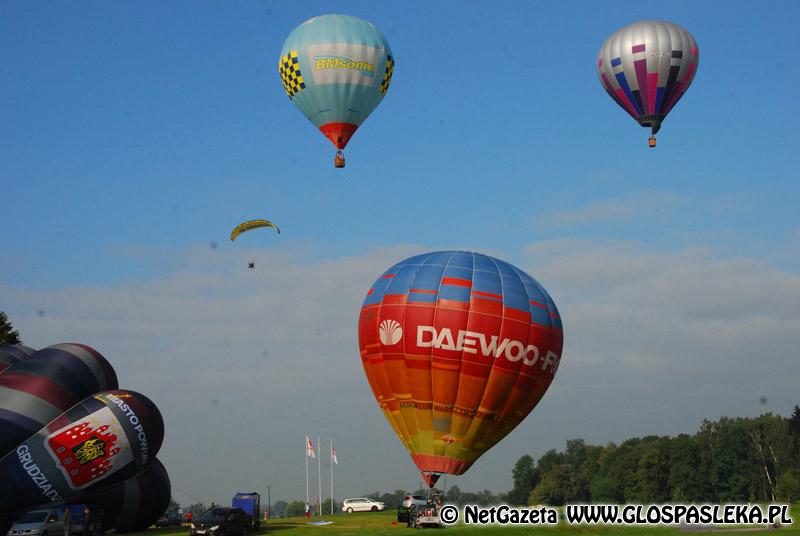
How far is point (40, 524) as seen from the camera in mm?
38125

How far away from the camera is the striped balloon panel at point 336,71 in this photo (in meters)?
56.3

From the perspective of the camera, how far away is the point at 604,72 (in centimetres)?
6469

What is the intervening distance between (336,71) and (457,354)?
736 inches

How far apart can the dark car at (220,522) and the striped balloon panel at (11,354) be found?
12.6 metres

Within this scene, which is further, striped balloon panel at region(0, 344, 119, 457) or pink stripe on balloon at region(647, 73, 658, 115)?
pink stripe on balloon at region(647, 73, 658, 115)

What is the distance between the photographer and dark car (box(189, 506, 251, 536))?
40.0 m

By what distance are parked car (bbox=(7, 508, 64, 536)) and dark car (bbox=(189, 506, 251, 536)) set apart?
4963mm

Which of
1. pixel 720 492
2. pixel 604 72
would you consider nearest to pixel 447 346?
pixel 604 72

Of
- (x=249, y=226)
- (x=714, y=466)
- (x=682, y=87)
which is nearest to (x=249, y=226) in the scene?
(x=249, y=226)

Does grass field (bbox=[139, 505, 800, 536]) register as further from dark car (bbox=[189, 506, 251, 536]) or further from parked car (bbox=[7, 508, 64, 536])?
parked car (bbox=[7, 508, 64, 536])

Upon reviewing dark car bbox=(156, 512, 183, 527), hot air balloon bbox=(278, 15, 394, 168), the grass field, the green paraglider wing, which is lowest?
the grass field

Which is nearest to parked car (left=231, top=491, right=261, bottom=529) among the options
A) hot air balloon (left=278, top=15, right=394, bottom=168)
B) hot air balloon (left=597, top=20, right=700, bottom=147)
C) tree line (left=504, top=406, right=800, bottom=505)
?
hot air balloon (left=278, top=15, right=394, bottom=168)

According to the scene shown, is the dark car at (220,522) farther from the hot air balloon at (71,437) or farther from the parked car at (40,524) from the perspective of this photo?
the parked car at (40,524)

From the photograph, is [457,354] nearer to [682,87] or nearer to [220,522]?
[220,522]
